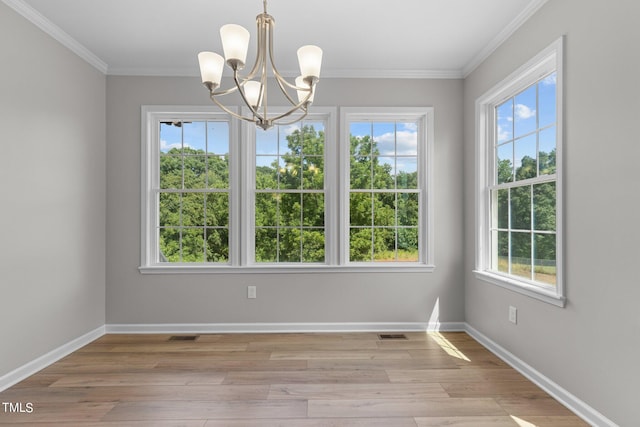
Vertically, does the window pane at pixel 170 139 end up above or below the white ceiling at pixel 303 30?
below

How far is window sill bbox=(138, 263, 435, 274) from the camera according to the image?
3.80 m

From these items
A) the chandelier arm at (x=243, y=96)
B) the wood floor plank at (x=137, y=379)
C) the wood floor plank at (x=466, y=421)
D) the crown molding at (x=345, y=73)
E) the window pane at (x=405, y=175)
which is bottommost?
the wood floor plank at (x=137, y=379)

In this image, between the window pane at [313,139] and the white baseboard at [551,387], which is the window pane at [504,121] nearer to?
the window pane at [313,139]

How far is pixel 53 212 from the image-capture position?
306 centimetres

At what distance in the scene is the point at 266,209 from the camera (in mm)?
3916

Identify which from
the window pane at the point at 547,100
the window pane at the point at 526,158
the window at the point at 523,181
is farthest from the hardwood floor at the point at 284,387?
the window pane at the point at 547,100

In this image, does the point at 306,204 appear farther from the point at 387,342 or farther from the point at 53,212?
the point at 53,212

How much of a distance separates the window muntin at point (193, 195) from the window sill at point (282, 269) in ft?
0.42

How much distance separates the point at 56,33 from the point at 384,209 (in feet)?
10.8

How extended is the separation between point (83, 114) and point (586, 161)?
3988mm

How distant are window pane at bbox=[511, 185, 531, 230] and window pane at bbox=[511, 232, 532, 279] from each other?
0.25 feet

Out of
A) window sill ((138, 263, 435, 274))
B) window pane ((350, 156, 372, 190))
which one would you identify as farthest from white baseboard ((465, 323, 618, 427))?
window pane ((350, 156, 372, 190))

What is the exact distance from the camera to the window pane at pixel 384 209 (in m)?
3.96

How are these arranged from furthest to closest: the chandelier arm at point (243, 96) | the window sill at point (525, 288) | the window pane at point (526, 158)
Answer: the window pane at point (526, 158), the window sill at point (525, 288), the chandelier arm at point (243, 96)
